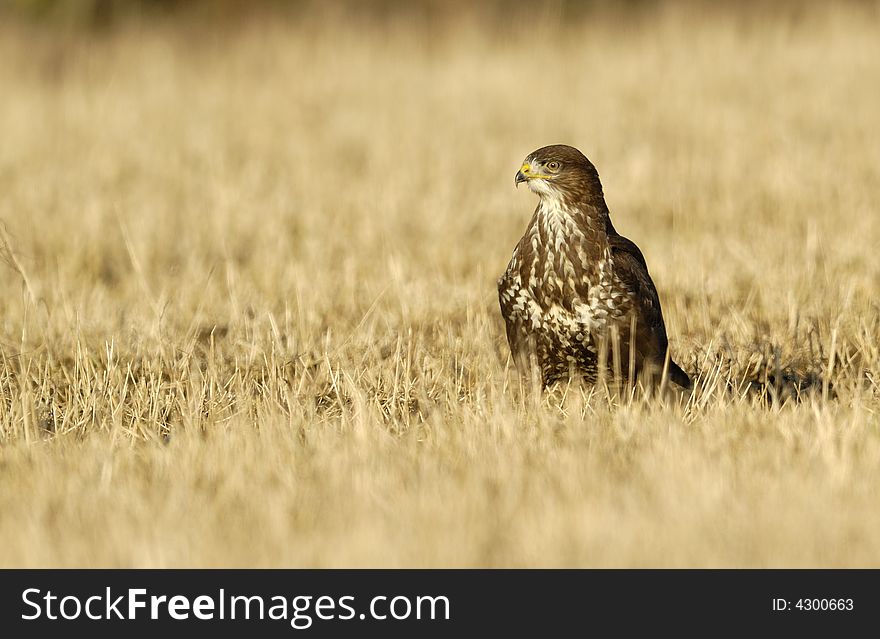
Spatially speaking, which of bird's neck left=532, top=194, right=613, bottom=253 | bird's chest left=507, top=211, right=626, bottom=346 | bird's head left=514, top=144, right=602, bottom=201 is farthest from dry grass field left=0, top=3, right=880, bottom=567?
bird's head left=514, top=144, right=602, bottom=201

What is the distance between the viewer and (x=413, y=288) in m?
7.16

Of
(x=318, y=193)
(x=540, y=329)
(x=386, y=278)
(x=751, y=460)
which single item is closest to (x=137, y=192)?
(x=318, y=193)

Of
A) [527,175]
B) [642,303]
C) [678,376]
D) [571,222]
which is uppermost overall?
[527,175]

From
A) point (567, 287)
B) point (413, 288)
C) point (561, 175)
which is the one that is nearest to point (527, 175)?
point (561, 175)

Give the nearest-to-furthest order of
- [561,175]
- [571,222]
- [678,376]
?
1. [571,222]
2. [561,175]
3. [678,376]

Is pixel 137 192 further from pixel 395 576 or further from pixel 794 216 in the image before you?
pixel 395 576

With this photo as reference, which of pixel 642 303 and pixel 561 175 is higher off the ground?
pixel 561 175

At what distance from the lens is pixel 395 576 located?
3500 millimetres

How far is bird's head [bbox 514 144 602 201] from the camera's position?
529 centimetres

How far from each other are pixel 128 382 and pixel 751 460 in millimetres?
2847

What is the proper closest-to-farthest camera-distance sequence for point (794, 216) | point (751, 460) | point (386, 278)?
1. point (751, 460)
2. point (386, 278)
3. point (794, 216)

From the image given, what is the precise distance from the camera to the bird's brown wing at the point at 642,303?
5105mm

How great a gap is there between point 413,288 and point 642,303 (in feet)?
7.39

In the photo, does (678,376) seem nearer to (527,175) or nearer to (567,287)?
(567,287)
